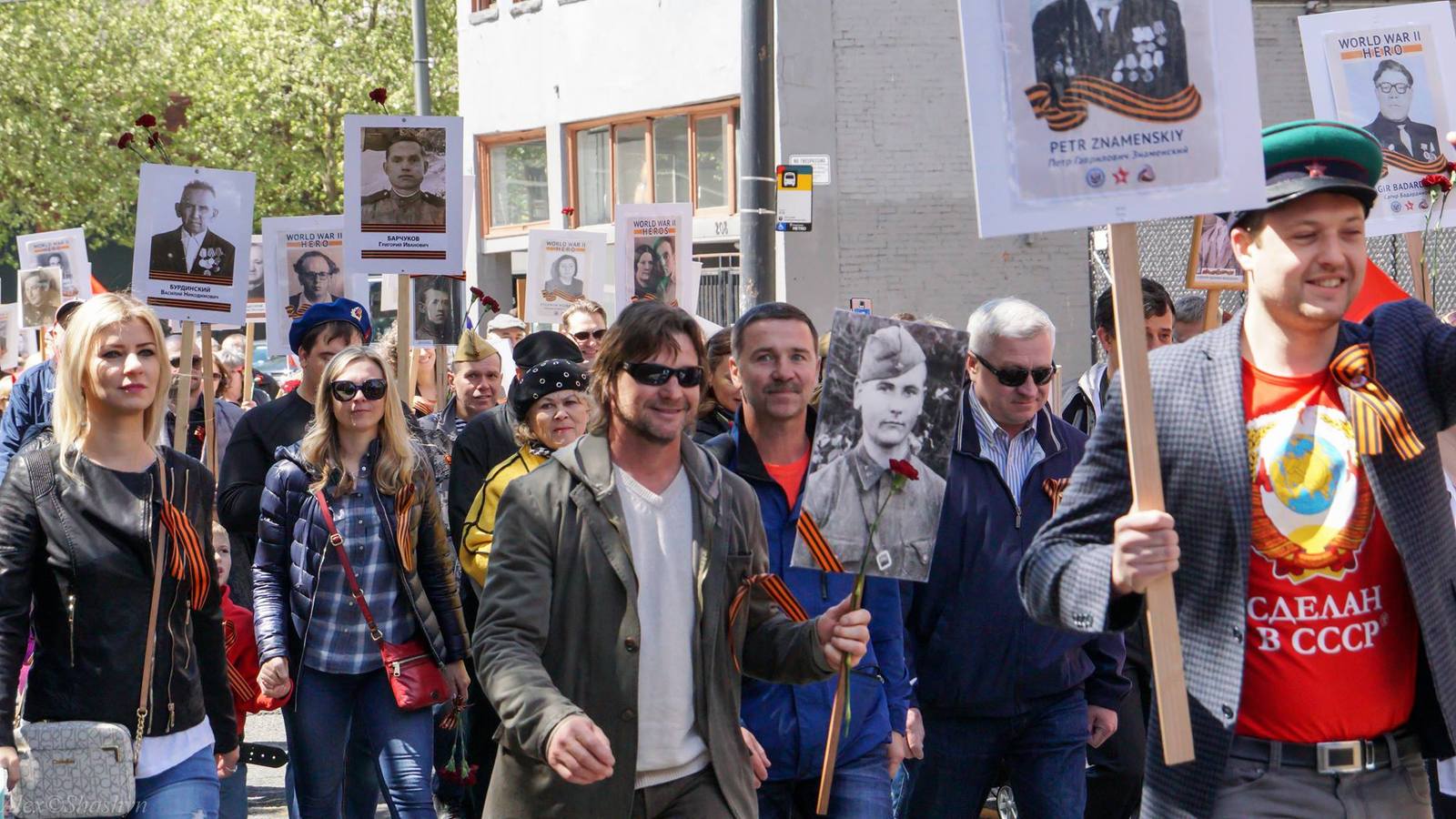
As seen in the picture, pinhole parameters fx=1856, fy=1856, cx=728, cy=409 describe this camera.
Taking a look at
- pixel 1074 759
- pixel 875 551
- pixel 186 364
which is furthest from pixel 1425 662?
pixel 186 364

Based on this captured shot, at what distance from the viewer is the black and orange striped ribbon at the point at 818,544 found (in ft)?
15.0

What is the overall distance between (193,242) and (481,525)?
3.81 metres

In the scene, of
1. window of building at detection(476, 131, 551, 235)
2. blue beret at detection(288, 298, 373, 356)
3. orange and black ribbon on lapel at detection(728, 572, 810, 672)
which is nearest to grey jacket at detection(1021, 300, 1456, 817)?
orange and black ribbon on lapel at detection(728, 572, 810, 672)

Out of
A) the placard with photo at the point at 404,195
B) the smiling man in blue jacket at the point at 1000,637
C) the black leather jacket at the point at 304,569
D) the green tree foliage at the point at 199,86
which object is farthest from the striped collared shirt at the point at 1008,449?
the green tree foliage at the point at 199,86

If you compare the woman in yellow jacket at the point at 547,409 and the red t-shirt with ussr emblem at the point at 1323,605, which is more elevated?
the woman in yellow jacket at the point at 547,409

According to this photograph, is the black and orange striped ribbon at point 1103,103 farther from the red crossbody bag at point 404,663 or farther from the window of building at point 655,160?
the window of building at point 655,160

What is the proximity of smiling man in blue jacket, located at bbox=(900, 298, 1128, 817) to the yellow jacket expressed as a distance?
140cm

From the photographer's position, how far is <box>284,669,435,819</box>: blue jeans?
19.6 feet

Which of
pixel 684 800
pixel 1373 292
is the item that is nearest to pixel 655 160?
pixel 1373 292

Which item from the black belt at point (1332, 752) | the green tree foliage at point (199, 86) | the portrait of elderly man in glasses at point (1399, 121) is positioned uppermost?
the green tree foliage at point (199, 86)

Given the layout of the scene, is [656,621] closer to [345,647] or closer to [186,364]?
[345,647]

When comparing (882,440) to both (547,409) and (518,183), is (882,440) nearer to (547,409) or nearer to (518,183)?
(547,409)

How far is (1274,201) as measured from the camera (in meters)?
3.44

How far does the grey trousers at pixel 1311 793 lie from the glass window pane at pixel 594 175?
20.4 m
